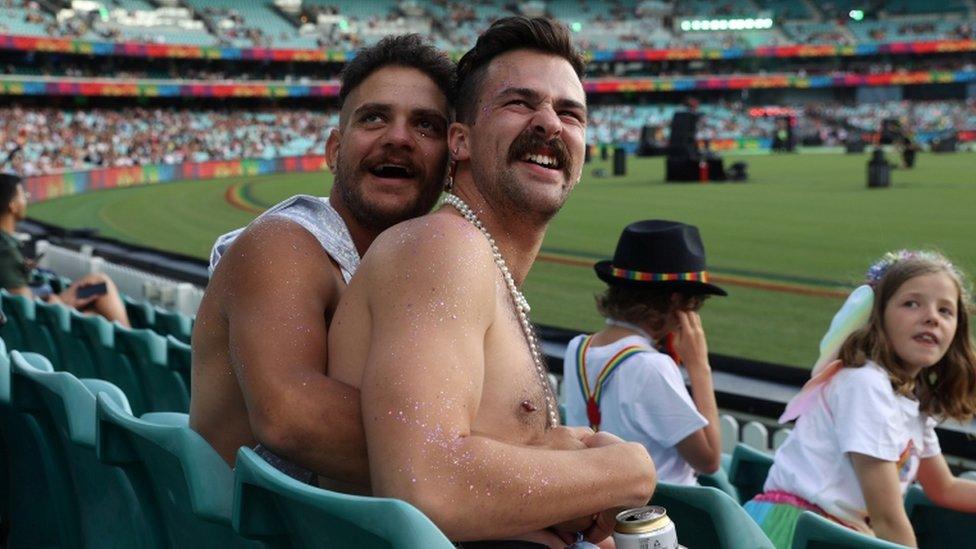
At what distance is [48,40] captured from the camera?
46.7 meters

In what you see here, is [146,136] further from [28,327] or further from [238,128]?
[28,327]

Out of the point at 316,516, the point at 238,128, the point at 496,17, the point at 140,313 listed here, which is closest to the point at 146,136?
the point at 238,128

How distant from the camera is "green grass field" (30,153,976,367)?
10.0 m

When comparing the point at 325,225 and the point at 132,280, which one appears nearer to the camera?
A: the point at 325,225

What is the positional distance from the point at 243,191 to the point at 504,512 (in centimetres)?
2875

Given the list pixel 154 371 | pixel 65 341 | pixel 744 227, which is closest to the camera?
pixel 154 371

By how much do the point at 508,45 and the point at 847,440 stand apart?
1.48m

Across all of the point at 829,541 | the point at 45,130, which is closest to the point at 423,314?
the point at 829,541

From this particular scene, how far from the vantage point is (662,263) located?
140 inches

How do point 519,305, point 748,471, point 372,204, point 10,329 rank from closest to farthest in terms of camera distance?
1. point 519,305
2. point 372,204
3. point 748,471
4. point 10,329

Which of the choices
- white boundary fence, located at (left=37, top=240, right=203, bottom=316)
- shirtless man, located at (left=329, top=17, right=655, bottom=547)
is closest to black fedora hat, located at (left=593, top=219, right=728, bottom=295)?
shirtless man, located at (left=329, top=17, right=655, bottom=547)

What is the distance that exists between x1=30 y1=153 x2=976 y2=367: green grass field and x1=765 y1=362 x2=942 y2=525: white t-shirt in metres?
4.61

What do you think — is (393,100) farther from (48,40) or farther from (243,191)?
(48,40)

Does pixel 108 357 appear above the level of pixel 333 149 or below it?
below
